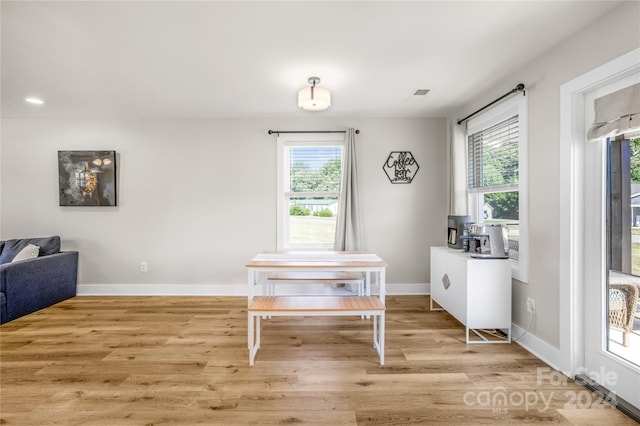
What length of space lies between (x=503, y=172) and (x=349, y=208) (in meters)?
1.69

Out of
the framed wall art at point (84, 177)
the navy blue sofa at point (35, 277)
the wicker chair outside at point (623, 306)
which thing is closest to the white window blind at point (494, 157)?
the wicker chair outside at point (623, 306)

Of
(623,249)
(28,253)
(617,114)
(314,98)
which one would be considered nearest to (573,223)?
(623,249)

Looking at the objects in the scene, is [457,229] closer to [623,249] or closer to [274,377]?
[623,249]

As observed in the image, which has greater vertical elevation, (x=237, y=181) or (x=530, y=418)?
(x=237, y=181)

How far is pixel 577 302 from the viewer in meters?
2.01

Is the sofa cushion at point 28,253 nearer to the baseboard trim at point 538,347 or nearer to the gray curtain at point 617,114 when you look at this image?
the baseboard trim at point 538,347

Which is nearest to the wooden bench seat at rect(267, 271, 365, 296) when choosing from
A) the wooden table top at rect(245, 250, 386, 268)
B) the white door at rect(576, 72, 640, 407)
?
the wooden table top at rect(245, 250, 386, 268)

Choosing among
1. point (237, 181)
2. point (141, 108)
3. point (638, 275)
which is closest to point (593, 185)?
point (638, 275)

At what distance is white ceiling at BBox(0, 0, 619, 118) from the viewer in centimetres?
177

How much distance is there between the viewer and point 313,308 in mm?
2162

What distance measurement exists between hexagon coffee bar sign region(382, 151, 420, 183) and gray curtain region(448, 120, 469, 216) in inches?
22.4

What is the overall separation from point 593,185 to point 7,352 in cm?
453

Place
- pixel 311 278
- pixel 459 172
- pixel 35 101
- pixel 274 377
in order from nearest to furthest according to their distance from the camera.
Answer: pixel 274 377 < pixel 311 278 < pixel 35 101 < pixel 459 172

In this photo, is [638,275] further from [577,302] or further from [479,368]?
[479,368]
